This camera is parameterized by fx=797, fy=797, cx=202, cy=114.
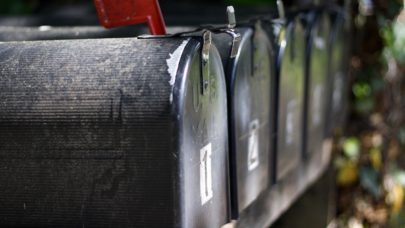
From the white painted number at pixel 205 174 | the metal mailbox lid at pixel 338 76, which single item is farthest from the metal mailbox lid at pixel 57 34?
the metal mailbox lid at pixel 338 76

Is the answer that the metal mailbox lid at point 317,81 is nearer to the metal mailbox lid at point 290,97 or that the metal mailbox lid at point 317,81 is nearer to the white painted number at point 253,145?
the metal mailbox lid at point 290,97

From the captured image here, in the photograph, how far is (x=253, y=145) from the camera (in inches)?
98.6

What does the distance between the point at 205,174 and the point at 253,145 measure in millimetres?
546

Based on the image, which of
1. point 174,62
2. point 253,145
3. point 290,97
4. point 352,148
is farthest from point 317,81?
point 174,62

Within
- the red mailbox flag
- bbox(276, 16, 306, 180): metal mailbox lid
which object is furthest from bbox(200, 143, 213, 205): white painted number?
bbox(276, 16, 306, 180): metal mailbox lid

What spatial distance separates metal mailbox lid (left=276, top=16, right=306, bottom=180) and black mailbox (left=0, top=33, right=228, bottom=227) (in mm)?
941

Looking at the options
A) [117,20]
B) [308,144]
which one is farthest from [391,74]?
[117,20]

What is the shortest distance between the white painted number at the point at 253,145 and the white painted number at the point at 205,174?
0.45 metres

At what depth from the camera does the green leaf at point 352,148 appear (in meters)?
4.53

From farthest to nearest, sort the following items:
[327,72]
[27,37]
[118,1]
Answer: [327,72]
[27,37]
[118,1]

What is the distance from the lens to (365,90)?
4727 millimetres

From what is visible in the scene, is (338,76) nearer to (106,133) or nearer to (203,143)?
→ (203,143)

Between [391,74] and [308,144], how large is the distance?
153cm

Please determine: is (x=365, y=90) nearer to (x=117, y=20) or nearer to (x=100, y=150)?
(x=117, y=20)
